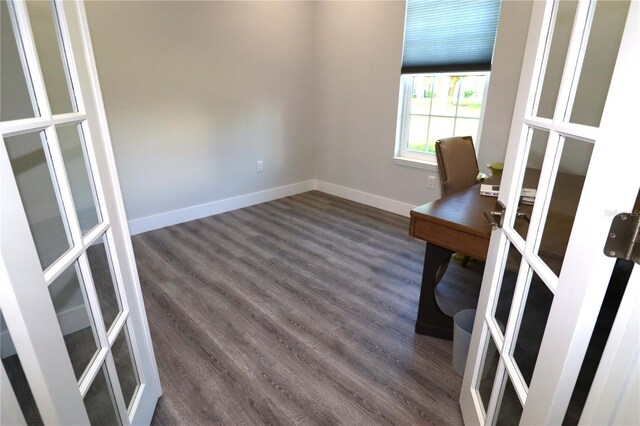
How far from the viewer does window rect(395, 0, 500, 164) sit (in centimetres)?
273

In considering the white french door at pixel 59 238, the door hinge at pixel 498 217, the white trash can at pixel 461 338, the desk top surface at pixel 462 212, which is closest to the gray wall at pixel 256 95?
the desk top surface at pixel 462 212

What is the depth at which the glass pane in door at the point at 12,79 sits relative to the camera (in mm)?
734

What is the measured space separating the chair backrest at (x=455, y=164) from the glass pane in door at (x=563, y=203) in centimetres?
130

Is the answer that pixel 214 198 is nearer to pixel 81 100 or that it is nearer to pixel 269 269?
pixel 269 269

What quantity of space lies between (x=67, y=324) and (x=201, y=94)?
113 inches

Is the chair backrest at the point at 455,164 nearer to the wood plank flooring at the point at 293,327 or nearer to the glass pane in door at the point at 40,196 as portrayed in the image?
the wood plank flooring at the point at 293,327

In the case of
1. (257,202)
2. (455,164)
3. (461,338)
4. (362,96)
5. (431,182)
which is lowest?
(257,202)

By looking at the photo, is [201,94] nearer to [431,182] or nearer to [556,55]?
[431,182]

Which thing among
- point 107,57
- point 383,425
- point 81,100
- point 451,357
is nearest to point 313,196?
point 107,57

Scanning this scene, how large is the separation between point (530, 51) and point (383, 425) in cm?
142

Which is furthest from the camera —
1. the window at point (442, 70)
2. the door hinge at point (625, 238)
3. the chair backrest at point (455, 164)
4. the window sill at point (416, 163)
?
the window sill at point (416, 163)

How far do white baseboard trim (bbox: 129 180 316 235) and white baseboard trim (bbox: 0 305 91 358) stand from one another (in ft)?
7.91

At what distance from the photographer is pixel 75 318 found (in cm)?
93

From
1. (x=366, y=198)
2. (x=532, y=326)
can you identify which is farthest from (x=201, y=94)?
(x=532, y=326)
